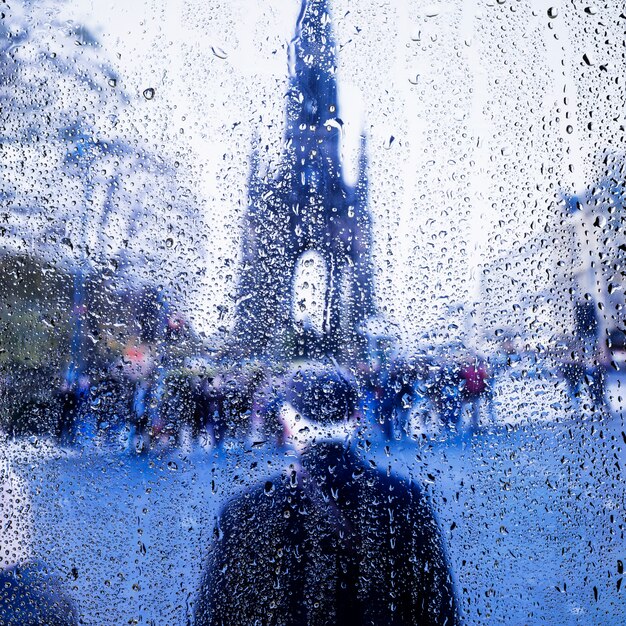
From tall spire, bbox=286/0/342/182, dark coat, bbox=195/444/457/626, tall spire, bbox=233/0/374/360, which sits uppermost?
tall spire, bbox=286/0/342/182

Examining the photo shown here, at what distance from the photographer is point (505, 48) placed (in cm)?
87

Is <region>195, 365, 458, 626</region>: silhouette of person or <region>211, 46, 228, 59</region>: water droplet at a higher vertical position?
<region>211, 46, 228, 59</region>: water droplet

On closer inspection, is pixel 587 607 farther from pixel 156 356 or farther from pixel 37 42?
pixel 37 42

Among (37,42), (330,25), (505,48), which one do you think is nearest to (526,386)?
(505,48)

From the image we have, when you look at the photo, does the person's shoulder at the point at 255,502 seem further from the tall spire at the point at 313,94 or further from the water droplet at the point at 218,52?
the water droplet at the point at 218,52

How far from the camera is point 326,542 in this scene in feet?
2.85

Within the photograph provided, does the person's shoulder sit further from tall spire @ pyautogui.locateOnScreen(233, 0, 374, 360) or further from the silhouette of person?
tall spire @ pyautogui.locateOnScreen(233, 0, 374, 360)

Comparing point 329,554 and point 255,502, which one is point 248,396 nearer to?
point 255,502

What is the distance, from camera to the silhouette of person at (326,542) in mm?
858

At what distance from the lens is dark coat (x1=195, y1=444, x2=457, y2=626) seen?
0.86 metres

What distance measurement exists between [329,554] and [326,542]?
2 centimetres

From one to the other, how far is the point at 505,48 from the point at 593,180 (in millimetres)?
→ 300

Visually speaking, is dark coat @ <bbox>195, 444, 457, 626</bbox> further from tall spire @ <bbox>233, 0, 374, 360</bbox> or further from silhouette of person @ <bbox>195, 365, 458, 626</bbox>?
tall spire @ <bbox>233, 0, 374, 360</bbox>

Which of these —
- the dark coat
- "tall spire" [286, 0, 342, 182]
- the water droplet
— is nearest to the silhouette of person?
the dark coat
